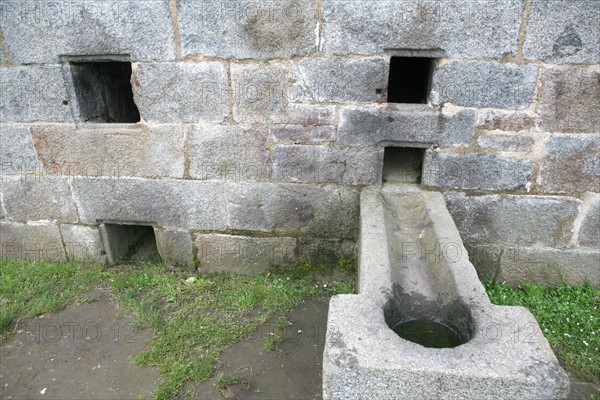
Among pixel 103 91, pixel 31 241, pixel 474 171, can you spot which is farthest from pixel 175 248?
pixel 474 171

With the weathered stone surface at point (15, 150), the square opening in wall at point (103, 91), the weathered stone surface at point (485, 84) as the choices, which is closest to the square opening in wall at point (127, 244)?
the weathered stone surface at point (15, 150)

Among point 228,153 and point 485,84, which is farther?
point 228,153

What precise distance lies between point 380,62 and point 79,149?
2203mm

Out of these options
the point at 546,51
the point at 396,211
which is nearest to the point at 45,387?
the point at 396,211

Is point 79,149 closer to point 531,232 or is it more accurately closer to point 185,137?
point 185,137

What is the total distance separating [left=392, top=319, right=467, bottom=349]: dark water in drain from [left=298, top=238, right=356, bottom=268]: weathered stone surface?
3.49 feet

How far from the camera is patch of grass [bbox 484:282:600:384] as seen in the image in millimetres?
2248

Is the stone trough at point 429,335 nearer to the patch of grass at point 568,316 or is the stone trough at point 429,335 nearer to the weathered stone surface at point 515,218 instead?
the weathered stone surface at point 515,218

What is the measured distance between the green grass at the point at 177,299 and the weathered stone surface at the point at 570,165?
1.47m

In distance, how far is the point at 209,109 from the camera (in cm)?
263

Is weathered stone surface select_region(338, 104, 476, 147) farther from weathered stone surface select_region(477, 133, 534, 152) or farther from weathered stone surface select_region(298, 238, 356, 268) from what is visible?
weathered stone surface select_region(298, 238, 356, 268)

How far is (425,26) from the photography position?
2307mm

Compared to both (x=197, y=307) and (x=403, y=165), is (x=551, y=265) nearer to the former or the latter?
(x=403, y=165)

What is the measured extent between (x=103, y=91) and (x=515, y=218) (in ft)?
10.5
